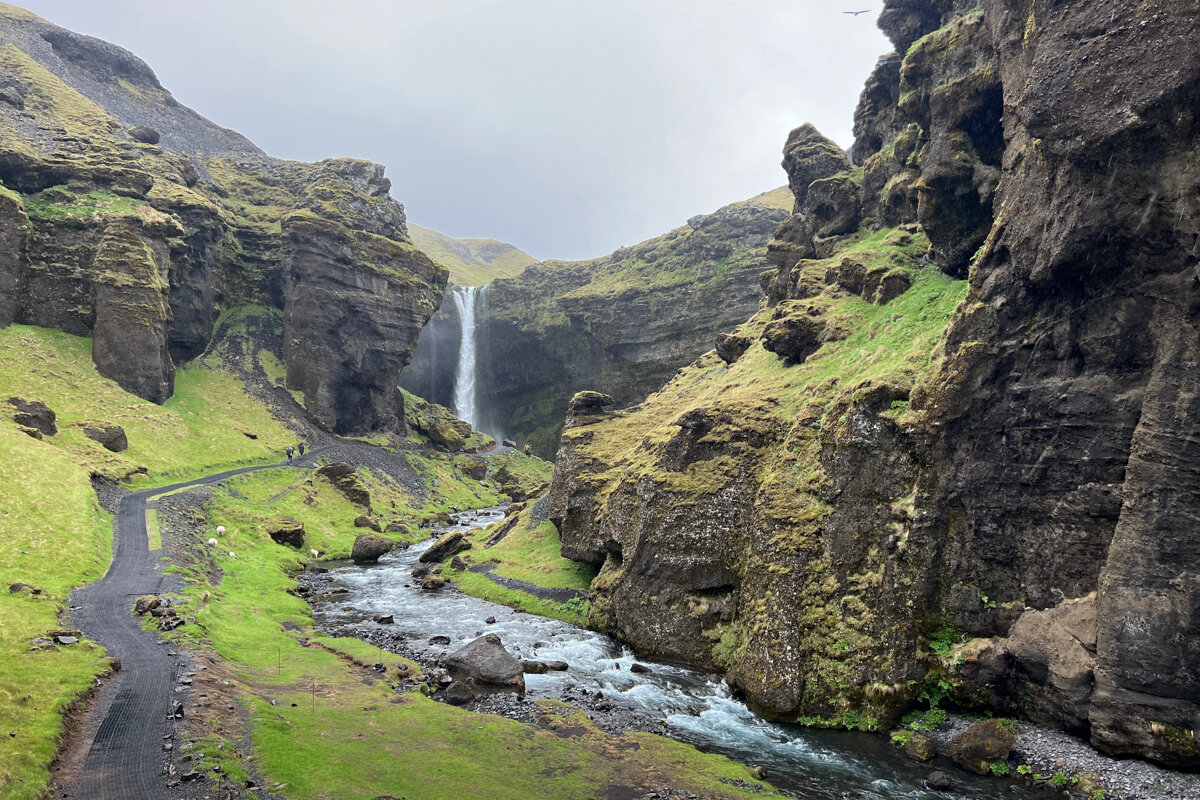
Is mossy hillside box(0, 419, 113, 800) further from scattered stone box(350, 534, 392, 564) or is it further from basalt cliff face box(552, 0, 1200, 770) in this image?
basalt cliff face box(552, 0, 1200, 770)

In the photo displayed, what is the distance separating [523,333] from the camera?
15538cm

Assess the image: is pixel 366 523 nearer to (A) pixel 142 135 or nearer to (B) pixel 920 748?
(B) pixel 920 748

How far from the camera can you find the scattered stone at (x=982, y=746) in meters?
20.8

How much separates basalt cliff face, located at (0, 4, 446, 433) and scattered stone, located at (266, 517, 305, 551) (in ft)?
121

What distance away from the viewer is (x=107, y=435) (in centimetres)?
6072

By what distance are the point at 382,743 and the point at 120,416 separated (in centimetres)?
7102

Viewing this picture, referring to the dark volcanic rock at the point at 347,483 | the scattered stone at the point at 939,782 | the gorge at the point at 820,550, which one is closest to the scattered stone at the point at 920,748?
the gorge at the point at 820,550

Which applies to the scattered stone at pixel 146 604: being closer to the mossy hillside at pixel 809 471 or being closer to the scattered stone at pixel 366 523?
the mossy hillside at pixel 809 471

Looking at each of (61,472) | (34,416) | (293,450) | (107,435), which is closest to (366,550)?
(61,472)

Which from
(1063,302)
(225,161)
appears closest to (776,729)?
(1063,302)

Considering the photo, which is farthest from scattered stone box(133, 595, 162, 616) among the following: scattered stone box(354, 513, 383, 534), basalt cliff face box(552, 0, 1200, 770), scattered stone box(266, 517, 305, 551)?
A: scattered stone box(354, 513, 383, 534)

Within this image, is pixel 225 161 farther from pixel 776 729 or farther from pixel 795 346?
pixel 776 729

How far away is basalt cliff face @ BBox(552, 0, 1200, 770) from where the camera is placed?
66.2 feet

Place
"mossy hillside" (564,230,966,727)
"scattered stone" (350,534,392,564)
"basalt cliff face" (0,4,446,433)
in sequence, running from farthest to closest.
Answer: "basalt cliff face" (0,4,446,433) < "scattered stone" (350,534,392,564) < "mossy hillside" (564,230,966,727)
